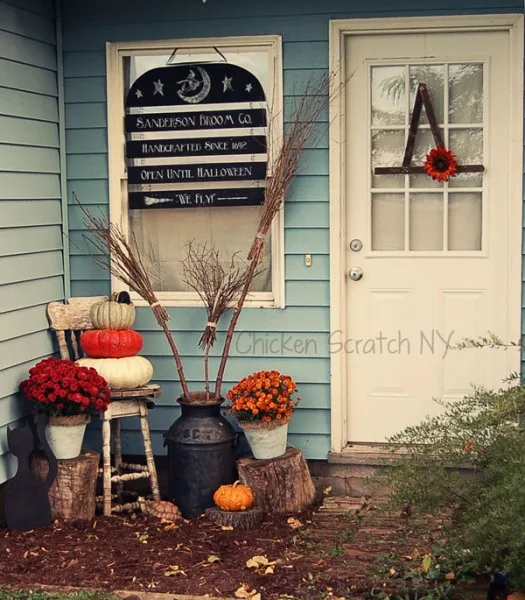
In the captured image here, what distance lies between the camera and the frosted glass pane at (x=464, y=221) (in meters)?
6.08

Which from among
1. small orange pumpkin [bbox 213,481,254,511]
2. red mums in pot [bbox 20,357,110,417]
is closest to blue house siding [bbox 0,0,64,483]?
red mums in pot [bbox 20,357,110,417]

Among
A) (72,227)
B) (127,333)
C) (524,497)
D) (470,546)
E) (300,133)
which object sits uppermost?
(300,133)

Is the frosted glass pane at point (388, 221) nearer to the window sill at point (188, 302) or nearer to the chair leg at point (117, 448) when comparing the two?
the window sill at point (188, 302)

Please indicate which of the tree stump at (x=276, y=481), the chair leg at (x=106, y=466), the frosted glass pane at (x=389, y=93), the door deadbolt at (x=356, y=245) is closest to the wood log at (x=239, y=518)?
the tree stump at (x=276, y=481)

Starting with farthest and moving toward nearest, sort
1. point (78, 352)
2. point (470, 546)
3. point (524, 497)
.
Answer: point (78, 352), point (470, 546), point (524, 497)

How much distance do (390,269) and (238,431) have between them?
1268 mm

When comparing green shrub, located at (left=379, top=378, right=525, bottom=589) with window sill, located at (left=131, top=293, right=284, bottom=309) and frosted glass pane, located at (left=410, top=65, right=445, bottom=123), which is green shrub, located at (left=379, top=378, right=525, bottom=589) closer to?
window sill, located at (left=131, top=293, right=284, bottom=309)

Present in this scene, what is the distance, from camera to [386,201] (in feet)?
20.3

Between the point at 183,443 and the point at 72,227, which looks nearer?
the point at 183,443

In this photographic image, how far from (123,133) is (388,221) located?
1.61 meters

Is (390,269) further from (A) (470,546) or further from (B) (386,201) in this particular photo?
(A) (470,546)

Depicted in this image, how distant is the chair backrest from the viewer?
6.12m

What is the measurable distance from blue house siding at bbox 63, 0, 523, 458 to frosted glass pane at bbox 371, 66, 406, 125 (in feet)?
0.97

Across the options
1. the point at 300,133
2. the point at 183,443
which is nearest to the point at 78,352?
the point at 183,443
